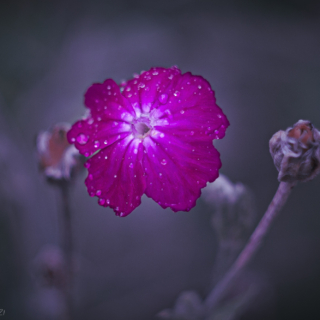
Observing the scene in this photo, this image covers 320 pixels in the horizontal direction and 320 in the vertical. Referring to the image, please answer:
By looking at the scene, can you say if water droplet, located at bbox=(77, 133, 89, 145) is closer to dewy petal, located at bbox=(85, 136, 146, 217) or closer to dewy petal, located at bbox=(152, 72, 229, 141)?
dewy petal, located at bbox=(85, 136, 146, 217)

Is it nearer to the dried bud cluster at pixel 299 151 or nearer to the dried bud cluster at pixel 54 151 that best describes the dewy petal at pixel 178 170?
the dried bud cluster at pixel 299 151

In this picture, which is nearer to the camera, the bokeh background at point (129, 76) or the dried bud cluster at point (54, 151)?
the dried bud cluster at point (54, 151)

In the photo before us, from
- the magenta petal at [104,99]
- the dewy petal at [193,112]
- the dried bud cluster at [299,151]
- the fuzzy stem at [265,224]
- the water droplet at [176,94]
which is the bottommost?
the fuzzy stem at [265,224]

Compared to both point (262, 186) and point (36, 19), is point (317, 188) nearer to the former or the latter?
point (262, 186)

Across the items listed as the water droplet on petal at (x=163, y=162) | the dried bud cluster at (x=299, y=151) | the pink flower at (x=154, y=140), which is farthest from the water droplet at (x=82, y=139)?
the dried bud cluster at (x=299, y=151)

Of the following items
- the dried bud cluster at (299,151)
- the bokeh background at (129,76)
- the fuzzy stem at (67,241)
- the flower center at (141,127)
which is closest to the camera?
the dried bud cluster at (299,151)

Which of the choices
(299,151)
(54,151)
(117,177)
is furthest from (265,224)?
(54,151)

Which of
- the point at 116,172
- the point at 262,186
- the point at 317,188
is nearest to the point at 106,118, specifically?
the point at 116,172

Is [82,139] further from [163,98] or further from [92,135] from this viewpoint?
[163,98]
